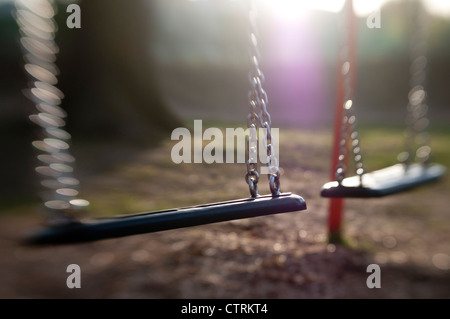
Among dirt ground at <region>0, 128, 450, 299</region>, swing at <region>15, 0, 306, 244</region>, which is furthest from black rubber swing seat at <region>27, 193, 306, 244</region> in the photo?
dirt ground at <region>0, 128, 450, 299</region>

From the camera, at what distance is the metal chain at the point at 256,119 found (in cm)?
172

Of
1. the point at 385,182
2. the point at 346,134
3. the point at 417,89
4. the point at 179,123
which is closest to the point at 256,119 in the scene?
the point at 346,134

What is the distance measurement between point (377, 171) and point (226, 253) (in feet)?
3.20

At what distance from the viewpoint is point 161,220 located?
5.00ft

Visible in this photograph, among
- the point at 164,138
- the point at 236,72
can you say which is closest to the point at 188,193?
the point at 164,138

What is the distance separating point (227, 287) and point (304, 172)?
1.31 m

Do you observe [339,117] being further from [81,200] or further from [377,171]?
[81,200]

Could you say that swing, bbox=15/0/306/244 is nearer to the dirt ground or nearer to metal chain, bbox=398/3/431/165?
the dirt ground

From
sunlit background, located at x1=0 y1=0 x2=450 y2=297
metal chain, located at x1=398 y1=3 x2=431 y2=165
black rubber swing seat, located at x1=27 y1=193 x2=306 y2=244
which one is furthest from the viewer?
sunlit background, located at x1=0 y1=0 x2=450 y2=297

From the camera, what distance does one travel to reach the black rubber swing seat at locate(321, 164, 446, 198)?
1.97 metres

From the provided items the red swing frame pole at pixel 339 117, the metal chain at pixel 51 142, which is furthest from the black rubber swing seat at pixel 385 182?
the metal chain at pixel 51 142

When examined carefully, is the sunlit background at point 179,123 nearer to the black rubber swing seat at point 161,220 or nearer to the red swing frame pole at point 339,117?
the red swing frame pole at point 339,117

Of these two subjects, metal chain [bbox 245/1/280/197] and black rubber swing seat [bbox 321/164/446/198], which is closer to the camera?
metal chain [bbox 245/1/280/197]

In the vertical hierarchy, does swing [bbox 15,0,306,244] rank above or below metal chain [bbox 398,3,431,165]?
below
